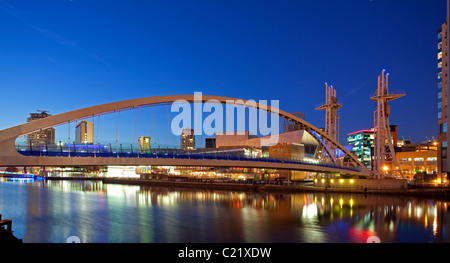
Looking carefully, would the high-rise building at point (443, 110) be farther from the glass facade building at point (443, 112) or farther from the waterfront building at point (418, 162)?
the waterfront building at point (418, 162)

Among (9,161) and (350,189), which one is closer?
(9,161)

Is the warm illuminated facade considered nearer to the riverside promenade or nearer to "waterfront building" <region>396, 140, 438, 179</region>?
"waterfront building" <region>396, 140, 438, 179</region>

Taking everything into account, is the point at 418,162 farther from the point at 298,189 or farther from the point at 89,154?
the point at 89,154

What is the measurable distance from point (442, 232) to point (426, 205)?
1318 centimetres

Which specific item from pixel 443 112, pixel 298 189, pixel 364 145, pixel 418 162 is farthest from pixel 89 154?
pixel 364 145

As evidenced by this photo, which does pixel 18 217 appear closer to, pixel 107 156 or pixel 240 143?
pixel 107 156

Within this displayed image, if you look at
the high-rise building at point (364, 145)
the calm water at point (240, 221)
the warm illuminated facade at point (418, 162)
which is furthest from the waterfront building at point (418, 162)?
the high-rise building at point (364, 145)

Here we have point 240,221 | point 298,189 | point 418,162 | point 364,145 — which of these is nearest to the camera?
point 240,221

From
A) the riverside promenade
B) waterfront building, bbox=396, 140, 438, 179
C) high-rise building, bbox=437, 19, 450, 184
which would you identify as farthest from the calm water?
waterfront building, bbox=396, 140, 438, 179

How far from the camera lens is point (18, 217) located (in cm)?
2808

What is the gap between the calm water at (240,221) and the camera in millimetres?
21344

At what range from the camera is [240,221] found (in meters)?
26.2

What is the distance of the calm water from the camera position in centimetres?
2134
